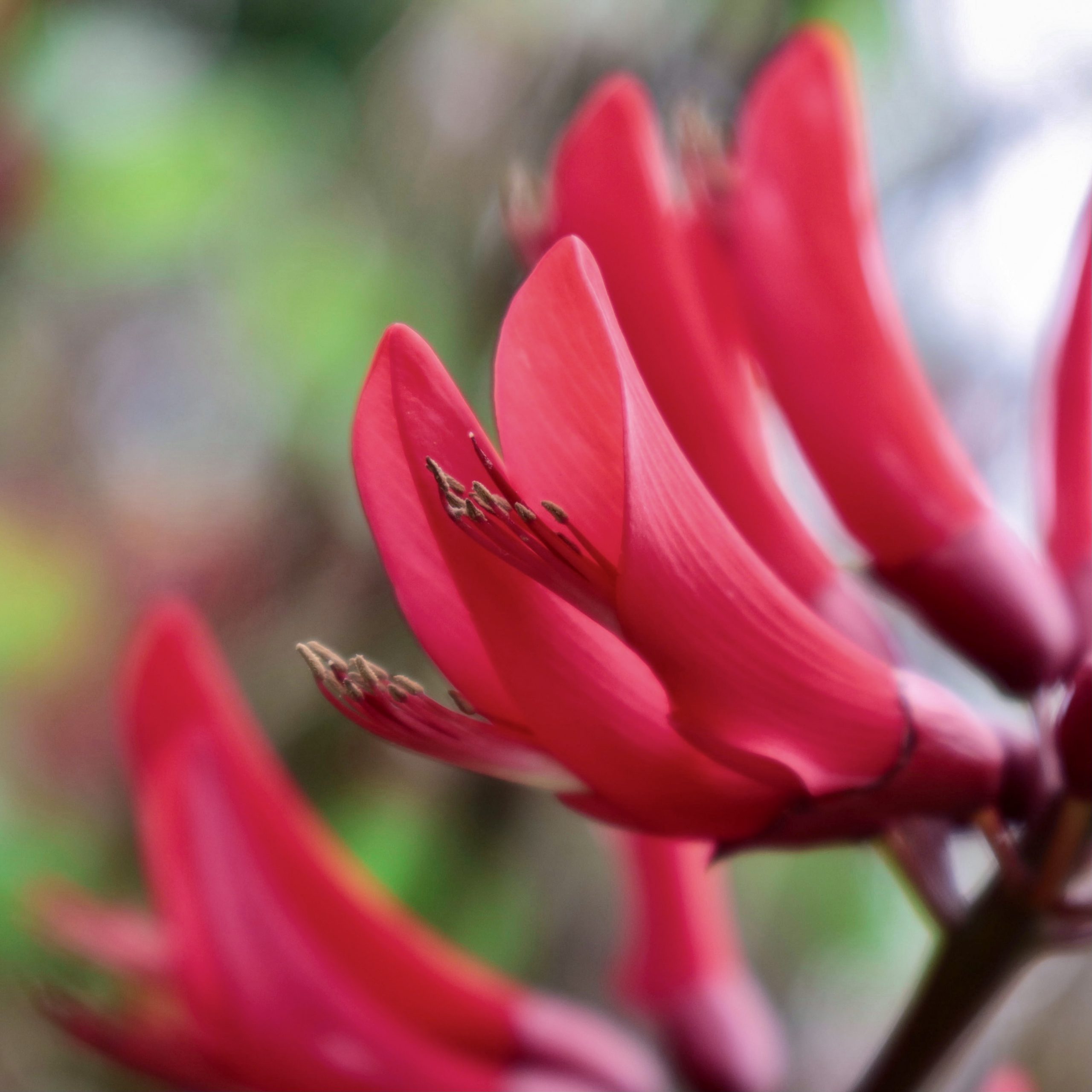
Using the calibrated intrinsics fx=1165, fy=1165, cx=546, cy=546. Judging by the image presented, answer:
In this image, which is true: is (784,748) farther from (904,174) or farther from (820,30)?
(904,174)

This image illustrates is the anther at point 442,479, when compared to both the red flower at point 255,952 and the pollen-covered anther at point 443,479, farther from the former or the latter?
the red flower at point 255,952

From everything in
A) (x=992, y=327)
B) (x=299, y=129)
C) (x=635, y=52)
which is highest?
(x=299, y=129)

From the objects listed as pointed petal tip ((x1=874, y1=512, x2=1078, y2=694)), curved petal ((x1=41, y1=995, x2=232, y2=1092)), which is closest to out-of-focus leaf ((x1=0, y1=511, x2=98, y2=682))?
curved petal ((x1=41, y1=995, x2=232, y2=1092))

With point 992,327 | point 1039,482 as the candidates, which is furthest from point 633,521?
point 992,327

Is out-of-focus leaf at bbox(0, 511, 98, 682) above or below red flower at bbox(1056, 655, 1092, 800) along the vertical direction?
above

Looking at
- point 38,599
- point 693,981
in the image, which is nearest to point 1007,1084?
point 693,981

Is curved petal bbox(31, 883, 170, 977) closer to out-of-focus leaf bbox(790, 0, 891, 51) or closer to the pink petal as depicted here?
the pink petal
